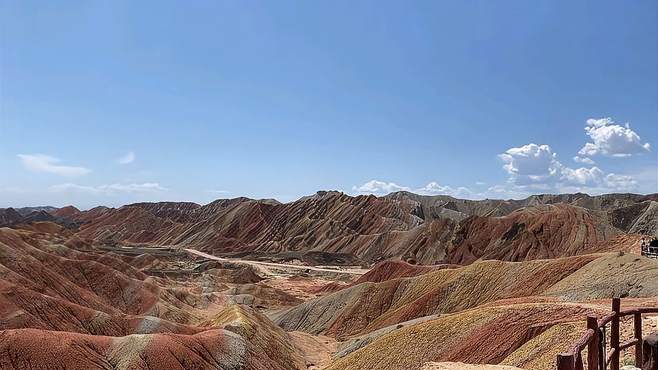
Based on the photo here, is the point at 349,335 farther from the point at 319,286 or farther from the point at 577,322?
the point at 319,286

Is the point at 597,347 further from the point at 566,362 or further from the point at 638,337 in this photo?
the point at 638,337

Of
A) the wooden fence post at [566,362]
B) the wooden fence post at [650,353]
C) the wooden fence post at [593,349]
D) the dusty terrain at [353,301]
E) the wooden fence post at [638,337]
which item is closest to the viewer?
the wooden fence post at [566,362]

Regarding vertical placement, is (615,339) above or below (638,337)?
above

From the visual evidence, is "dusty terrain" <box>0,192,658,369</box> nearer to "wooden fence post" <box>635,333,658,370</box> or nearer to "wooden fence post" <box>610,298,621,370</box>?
"wooden fence post" <box>635,333,658,370</box>

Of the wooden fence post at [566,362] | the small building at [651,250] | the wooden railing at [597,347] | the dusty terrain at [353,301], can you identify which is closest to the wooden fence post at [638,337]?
the wooden railing at [597,347]

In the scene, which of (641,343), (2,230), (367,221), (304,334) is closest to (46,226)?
(2,230)

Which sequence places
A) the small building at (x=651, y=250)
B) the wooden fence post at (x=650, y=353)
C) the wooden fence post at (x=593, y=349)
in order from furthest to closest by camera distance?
1. the small building at (x=651, y=250)
2. the wooden fence post at (x=650, y=353)
3. the wooden fence post at (x=593, y=349)

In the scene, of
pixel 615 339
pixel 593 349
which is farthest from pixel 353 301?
pixel 593 349

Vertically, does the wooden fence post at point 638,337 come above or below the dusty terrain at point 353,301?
above

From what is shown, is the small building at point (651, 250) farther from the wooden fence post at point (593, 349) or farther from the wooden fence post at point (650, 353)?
the wooden fence post at point (593, 349)

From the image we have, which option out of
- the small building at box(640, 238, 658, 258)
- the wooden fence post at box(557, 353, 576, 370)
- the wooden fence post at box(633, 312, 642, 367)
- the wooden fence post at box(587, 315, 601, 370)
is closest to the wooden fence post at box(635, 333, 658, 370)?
the wooden fence post at box(633, 312, 642, 367)
